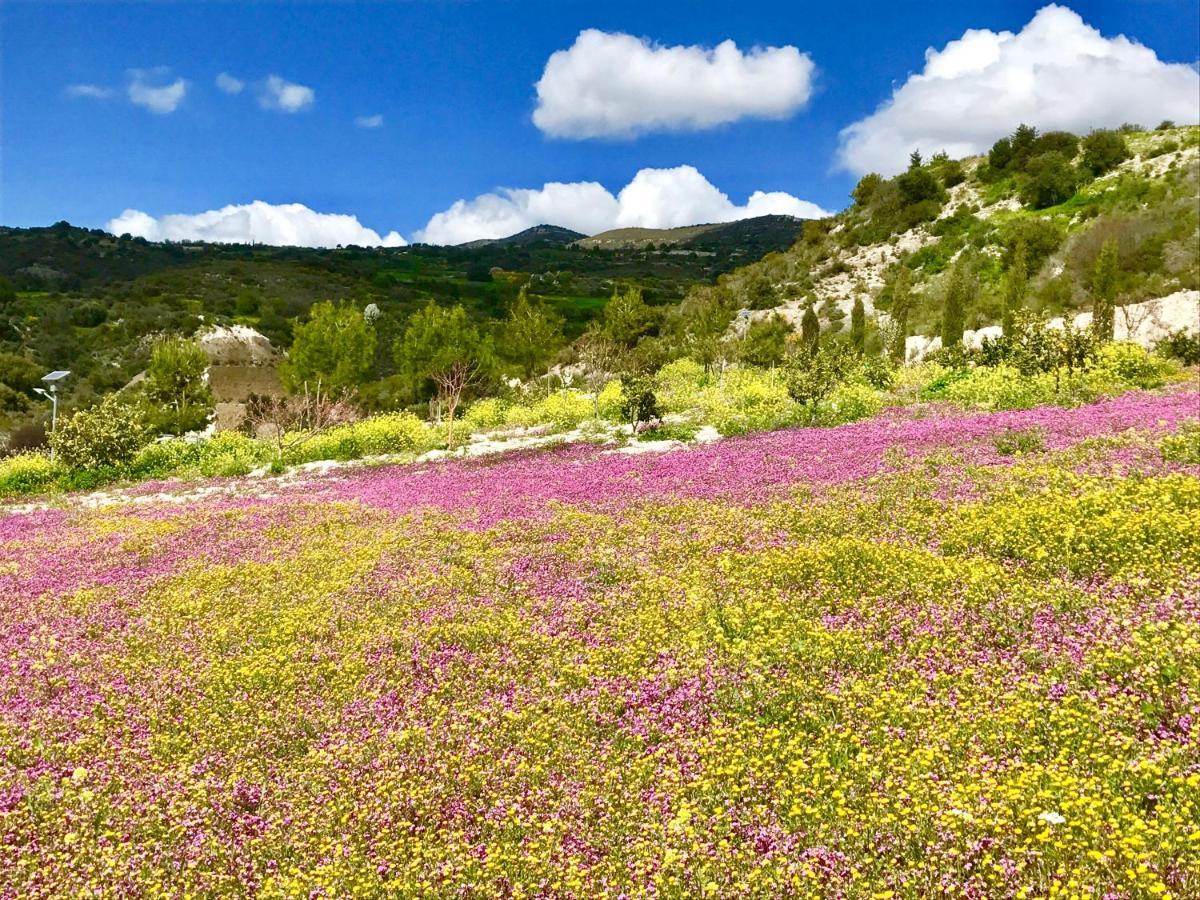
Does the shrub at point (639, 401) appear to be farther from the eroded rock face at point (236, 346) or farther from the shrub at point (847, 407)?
the eroded rock face at point (236, 346)

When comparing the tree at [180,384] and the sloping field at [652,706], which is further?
the tree at [180,384]

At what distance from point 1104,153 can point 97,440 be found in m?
76.6

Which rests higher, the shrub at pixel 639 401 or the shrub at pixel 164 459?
the shrub at pixel 639 401

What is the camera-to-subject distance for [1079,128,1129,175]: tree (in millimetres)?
62219

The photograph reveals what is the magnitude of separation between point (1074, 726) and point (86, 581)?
14.8 metres

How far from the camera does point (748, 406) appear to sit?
31922 millimetres

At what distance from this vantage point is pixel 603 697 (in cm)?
718

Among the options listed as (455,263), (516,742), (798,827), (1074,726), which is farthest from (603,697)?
(455,263)

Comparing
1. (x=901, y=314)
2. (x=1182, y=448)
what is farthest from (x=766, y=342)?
(x=1182, y=448)

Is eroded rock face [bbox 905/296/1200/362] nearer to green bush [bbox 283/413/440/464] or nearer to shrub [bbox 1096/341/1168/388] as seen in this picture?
shrub [bbox 1096/341/1168/388]

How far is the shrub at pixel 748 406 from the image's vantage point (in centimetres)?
2764

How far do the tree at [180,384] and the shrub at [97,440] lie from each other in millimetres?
15620

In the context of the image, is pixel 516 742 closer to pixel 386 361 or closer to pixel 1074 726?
pixel 1074 726

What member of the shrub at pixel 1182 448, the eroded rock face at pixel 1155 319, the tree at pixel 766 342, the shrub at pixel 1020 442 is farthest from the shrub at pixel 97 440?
the eroded rock face at pixel 1155 319
